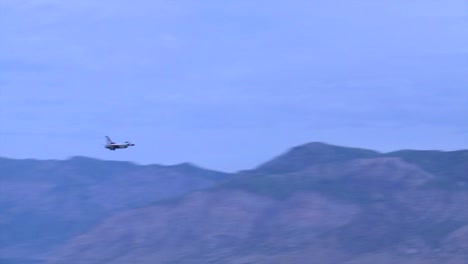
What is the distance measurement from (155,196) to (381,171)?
5278 cm

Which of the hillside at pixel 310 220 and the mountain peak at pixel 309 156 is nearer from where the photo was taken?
the hillside at pixel 310 220

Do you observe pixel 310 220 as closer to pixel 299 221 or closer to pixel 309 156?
pixel 299 221

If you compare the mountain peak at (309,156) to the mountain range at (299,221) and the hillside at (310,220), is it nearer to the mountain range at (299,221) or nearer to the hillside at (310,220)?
the mountain range at (299,221)

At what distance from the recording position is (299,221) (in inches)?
5940

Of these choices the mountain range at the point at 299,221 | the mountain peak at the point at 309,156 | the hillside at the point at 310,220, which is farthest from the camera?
the mountain peak at the point at 309,156

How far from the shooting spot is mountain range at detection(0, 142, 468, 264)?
138000 mm

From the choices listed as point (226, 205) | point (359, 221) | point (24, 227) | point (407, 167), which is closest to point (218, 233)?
point (226, 205)

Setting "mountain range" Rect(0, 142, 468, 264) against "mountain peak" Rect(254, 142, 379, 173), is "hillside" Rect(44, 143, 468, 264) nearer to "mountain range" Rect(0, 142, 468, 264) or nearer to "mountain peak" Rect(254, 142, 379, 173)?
"mountain range" Rect(0, 142, 468, 264)

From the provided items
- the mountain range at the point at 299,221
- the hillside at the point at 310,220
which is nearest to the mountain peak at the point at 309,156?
the mountain range at the point at 299,221

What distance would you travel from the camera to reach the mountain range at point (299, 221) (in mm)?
138000

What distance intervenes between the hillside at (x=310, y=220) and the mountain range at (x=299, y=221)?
0.56ft

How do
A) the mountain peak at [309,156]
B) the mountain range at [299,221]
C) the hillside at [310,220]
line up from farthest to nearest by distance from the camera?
1. the mountain peak at [309,156]
2. the mountain range at [299,221]
3. the hillside at [310,220]

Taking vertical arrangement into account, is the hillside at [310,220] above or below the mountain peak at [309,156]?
below

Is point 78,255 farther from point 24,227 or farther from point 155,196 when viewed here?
point 155,196
